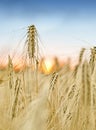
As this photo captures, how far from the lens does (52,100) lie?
2.28 metres

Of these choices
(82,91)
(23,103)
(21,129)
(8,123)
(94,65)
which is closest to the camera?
(82,91)

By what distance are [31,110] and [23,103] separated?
31.5 inches

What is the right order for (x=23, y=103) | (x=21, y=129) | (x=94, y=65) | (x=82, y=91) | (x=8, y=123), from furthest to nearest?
(x=23, y=103) → (x=8, y=123) → (x=94, y=65) → (x=21, y=129) → (x=82, y=91)

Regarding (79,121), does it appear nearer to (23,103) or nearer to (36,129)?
(36,129)

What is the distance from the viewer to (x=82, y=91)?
1902 mm

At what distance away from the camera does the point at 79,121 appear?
1.94m

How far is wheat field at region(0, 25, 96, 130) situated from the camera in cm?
191

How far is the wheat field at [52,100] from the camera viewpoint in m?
1.91

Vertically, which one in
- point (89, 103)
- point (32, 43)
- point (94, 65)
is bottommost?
point (89, 103)

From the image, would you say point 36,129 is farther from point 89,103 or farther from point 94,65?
point 94,65

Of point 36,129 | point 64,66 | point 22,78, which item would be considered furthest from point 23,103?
point 36,129

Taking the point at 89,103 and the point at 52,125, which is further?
the point at 52,125

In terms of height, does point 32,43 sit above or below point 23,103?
above

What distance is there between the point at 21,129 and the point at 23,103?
728mm
